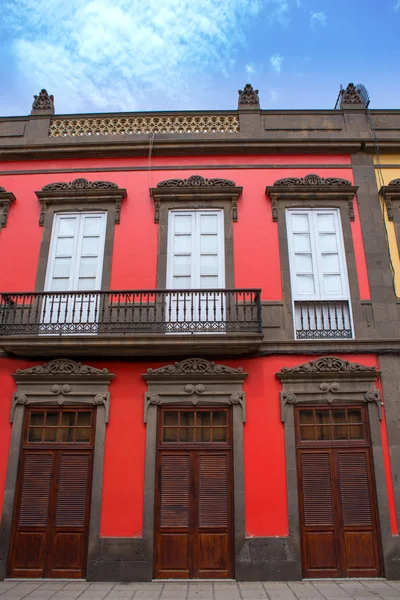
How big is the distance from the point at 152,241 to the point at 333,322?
364 cm

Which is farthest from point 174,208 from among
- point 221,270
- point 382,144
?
point 382,144

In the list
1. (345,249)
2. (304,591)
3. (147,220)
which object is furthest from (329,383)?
(147,220)

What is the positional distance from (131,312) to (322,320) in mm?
3364

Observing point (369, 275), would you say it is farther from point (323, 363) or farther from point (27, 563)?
point (27, 563)

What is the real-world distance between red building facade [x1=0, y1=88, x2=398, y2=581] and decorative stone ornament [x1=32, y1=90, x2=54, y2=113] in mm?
986

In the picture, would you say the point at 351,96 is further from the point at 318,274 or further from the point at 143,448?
the point at 143,448

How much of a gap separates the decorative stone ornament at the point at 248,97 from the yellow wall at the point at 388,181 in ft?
9.17

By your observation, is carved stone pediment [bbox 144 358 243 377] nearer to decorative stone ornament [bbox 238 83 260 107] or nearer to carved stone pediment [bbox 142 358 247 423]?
carved stone pediment [bbox 142 358 247 423]

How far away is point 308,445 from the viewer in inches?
288

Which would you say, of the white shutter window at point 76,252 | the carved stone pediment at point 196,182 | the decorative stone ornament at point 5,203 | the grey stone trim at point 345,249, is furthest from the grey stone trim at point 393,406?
the decorative stone ornament at point 5,203

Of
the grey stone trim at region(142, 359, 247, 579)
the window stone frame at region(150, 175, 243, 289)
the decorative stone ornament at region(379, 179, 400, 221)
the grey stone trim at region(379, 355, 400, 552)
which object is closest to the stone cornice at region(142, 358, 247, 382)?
the grey stone trim at region(142, 359, 247, 579)

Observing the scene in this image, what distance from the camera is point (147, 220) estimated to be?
870cm

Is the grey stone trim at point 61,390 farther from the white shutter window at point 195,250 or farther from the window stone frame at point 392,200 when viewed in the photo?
the window stone frame at point 392,200

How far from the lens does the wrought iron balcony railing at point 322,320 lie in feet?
25.7
